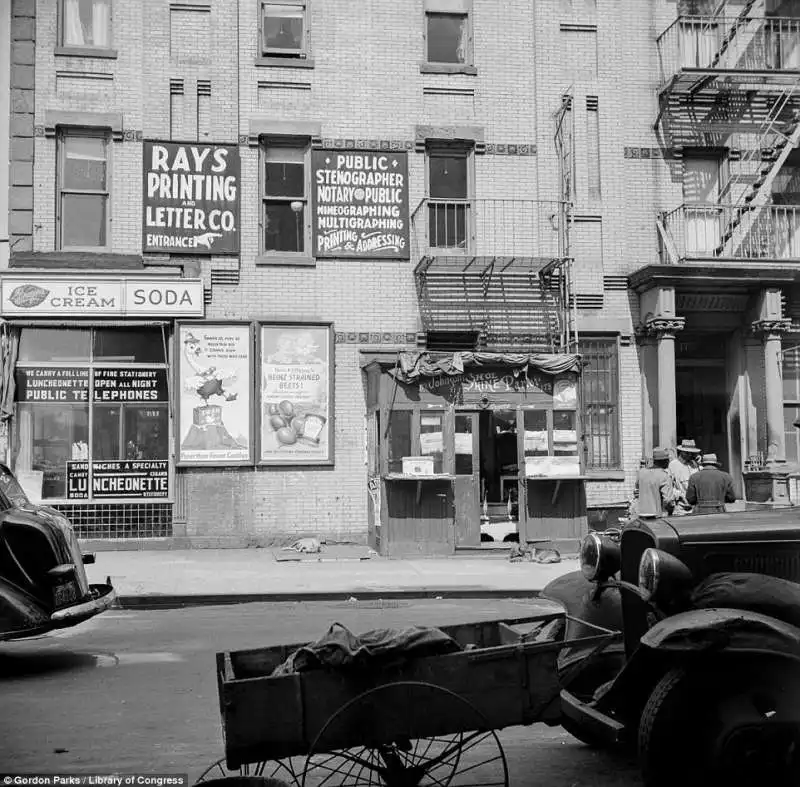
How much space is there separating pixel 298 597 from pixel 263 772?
7.27m

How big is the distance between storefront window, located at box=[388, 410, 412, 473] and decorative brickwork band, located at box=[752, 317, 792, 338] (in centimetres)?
667

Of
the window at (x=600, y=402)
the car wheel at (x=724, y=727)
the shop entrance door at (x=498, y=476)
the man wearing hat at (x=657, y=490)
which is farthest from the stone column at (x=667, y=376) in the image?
the car wheel at (x=724, y=727)

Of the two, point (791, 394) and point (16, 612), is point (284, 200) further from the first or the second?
point (16, 612)

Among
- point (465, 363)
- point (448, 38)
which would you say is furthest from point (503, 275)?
point (448, 38)

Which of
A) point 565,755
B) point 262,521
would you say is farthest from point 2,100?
point 565,755

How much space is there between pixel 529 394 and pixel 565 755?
10948 millimetres

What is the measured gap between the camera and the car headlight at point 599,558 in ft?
17.3

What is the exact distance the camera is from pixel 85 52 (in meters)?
17.1

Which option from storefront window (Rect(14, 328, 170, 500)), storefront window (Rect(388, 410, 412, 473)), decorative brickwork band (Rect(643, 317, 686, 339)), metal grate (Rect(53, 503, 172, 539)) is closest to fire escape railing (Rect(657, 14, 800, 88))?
decorative brickwork band (Rect(643, 317, 686, 339))

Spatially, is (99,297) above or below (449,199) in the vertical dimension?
below

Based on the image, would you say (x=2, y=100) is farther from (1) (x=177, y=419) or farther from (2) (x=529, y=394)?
(2) (x=529, y=394)

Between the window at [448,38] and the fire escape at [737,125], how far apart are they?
12.1 ft

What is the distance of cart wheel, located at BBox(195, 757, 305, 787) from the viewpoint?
13.4ft

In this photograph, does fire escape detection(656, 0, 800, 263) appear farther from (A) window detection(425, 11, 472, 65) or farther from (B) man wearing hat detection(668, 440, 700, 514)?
(B) man wearing hat detection(668, 440, 700, 514)
